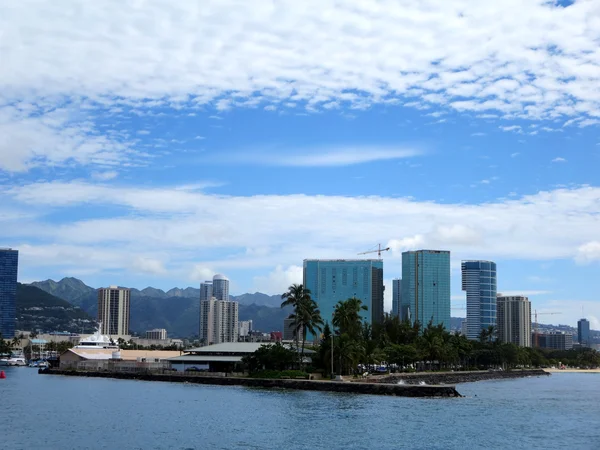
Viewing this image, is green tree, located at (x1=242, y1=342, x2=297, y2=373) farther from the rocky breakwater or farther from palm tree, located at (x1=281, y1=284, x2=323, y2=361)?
the rocky breakwater

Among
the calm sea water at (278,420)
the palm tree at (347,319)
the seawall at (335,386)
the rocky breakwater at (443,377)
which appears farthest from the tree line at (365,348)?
the calm sea water at (278,420)

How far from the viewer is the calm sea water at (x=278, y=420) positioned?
183ft

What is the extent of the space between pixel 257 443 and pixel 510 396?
2335 inches

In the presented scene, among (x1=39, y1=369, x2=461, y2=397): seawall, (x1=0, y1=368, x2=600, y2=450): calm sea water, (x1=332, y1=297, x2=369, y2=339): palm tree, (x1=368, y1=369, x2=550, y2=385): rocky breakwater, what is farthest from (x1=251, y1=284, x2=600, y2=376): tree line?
(x1=0, y1=368, x2=600, y2=450): calm sea water

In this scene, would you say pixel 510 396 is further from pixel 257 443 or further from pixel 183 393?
pixel 257 443

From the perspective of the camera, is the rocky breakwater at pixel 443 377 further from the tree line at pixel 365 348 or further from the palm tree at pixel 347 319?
the palm tree at pixel 347 319

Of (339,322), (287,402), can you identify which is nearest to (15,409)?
(287,402)

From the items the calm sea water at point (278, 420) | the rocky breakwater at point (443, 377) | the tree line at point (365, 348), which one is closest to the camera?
the calm sea water at point (278, 420)

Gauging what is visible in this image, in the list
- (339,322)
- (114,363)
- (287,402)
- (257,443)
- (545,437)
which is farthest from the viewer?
(114,363)

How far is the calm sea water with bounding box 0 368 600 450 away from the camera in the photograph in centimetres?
5575

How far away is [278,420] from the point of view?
66.4m

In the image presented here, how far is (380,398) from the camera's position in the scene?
291 feet

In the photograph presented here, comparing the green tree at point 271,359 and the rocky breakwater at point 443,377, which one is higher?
the green tree at point 271,359

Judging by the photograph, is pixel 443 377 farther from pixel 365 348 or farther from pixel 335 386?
pixel 335 386
